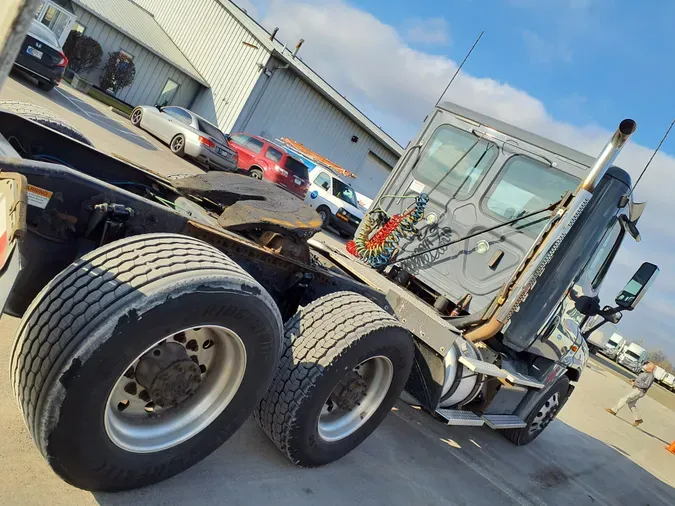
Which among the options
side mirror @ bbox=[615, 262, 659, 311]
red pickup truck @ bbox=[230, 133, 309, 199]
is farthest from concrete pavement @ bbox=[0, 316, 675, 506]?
red pickup truck @ bbox=[230, 133, 309, 199]

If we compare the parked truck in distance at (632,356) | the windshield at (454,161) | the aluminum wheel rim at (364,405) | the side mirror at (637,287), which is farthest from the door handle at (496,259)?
the parked truck in distance at (632,356)

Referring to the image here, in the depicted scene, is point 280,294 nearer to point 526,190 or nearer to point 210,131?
point 526,190

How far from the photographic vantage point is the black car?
468 inches

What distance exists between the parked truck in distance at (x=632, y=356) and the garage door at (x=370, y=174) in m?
22.8

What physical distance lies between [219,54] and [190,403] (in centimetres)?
2332

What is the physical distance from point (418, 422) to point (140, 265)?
13.0 ft

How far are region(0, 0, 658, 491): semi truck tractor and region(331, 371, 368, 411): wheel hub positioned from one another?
0.02m

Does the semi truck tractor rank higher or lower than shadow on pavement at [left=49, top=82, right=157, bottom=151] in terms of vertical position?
higher

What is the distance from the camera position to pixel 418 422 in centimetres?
543

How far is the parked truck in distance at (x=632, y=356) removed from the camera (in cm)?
3778

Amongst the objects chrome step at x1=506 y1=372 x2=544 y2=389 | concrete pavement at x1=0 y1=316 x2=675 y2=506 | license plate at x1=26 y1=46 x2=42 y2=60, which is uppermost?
chrome step at x1=506 y1=372 x2=544 y2=389

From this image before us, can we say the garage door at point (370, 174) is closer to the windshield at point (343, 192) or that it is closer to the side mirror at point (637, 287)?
the windshield at point (343, 192)

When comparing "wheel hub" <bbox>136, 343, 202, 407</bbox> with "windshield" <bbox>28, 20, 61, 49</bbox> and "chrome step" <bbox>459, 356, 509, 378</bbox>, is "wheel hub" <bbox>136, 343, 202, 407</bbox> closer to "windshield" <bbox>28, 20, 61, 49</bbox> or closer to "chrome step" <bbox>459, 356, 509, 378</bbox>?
"chrome step" <bbox>459, 356, 509, 378</bbox>

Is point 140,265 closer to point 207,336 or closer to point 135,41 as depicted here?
point 207,336
